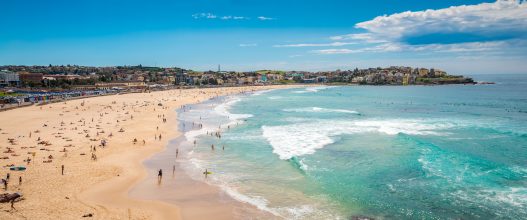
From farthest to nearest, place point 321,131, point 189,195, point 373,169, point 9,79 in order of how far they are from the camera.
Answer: point 9,79, point 321,131, point 373,169, point 189,195

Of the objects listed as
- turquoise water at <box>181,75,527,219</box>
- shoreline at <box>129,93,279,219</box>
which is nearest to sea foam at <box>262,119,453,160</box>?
turquoise water at <box>181,75,527,219</box>

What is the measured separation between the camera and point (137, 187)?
1820 cm

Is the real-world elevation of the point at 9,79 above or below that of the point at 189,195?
above

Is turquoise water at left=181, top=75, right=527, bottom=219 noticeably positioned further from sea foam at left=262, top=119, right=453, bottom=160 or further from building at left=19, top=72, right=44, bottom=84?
building at left=19, top=72, right=44, bottom=84

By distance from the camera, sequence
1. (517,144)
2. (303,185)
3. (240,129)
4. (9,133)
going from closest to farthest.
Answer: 1. (303,185)
2. (517,144)
3. (9,133)
4. (240,129)

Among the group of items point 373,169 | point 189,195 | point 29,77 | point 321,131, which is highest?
point 29,77

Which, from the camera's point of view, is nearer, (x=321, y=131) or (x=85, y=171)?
(x=85, y=171)

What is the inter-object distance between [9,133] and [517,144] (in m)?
38.3

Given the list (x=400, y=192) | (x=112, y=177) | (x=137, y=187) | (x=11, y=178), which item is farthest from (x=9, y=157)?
(x=400, y=192)

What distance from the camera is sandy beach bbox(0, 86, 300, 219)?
14875mm

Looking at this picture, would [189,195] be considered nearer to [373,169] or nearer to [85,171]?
[85,171]

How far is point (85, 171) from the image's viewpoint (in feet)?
66.5

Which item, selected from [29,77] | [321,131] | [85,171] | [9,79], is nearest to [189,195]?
[85,171]

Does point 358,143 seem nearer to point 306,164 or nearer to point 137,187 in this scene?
point 306,164
